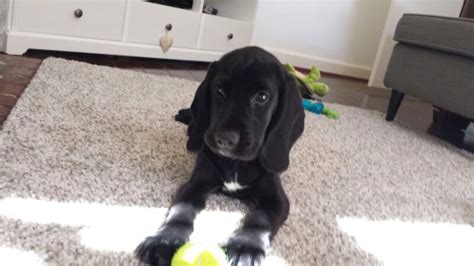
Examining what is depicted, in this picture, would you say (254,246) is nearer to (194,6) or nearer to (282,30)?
(194,6)

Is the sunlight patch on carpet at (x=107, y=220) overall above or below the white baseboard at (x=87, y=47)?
above

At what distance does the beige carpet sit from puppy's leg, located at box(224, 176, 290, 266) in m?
0.04

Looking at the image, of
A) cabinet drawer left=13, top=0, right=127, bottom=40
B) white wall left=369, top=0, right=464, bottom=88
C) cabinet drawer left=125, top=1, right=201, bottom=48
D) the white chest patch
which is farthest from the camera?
white wall left=369, top=0, right=464, bottom=88

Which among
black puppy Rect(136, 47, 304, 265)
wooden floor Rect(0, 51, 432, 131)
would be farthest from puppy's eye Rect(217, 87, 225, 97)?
wooden floor Rect(0, 51, 432, 131)

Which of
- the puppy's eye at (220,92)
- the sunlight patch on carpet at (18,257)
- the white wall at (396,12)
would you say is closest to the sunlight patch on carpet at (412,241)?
the puppy's eye at (220,92)

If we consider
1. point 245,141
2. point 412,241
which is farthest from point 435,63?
point 245,141

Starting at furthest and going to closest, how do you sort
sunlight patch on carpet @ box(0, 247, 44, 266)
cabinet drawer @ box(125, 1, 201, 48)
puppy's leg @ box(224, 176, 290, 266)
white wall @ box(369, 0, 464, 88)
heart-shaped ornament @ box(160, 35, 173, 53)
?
white wall @ box(369, 0, 464, 88) → heart-shaped ornament @ box(160, 35, 173, 53) → cabinet drawer @ box(125, 1, 201, 48) → puppy's leg @ box(224, 176, 290, 266) → sunlight patch on carpet @ box(0, 247, 44, 266)

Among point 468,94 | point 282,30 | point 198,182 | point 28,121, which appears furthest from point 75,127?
point 282,30

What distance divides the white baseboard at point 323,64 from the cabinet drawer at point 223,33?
22.5 inches

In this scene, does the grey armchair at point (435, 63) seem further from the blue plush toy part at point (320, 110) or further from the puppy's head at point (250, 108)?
the puppy's head at point (250, 108)

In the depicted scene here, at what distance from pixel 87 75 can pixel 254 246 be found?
1.41m

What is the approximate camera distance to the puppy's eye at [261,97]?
3.03 ft

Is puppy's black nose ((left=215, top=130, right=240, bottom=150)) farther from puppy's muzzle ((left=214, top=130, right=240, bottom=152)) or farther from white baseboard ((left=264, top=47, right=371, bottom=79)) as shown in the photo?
white baseboard ((left=264, top=47, right=371, bottom=79))

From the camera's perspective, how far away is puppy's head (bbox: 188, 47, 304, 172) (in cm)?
90
